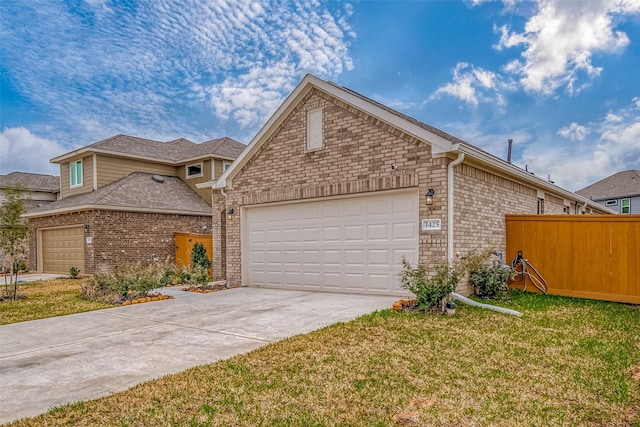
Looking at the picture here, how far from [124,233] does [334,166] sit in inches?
429

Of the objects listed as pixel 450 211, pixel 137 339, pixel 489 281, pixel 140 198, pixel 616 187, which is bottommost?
pixel 137 339

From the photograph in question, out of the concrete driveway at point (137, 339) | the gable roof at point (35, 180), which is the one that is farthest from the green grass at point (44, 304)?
the gable roof at point (35, 180)

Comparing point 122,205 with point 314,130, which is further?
point 122,205

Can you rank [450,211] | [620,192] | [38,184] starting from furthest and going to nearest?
[620,192] → [38,184] → [450,211]

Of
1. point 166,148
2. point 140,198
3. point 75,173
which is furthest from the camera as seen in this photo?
point 166,148

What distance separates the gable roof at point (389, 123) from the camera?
828cm

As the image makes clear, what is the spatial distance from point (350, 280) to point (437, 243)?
2.43 m

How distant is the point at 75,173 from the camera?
65.4 feet

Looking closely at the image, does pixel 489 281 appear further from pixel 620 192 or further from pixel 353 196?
pixel 620 192

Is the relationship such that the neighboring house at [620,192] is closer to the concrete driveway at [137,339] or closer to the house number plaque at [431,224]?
the house number plaque at [431,224]

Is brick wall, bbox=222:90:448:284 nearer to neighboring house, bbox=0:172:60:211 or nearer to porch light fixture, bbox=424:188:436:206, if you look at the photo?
porch light fixture, bbox=424:188:436:206

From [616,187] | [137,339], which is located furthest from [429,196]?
[616,187]

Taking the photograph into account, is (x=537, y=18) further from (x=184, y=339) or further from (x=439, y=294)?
(x=184, y=339)

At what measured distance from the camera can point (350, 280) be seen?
32.0 feet
